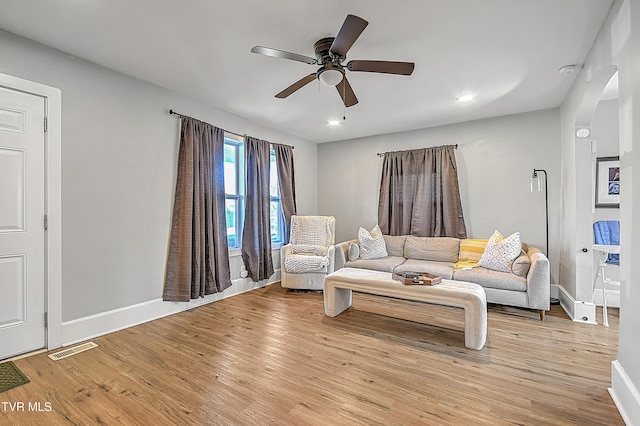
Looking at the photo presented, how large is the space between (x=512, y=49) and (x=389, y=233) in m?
3.12

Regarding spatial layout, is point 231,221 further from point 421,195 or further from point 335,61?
point 421,195

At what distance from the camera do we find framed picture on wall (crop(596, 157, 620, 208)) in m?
3.66

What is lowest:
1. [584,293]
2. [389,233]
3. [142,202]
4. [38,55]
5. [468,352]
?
[468,352]

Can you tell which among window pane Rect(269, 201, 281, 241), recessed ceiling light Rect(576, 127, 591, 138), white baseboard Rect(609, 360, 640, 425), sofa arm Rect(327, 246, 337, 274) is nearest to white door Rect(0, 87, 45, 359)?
window pane Rect(269, 201, 281, 241)

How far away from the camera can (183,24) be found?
7.28ft

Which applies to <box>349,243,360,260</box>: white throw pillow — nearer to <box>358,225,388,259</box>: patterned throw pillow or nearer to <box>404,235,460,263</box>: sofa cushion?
<box>358,225,388,259</box>: patterned throw pillow

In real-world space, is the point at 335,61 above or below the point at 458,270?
above

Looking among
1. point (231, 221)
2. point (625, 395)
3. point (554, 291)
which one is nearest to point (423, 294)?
point (625, 395)

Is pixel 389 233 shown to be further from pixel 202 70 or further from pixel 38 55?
pixel 38 55

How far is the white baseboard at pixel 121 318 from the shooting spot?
266cm

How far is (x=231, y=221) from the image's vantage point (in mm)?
4418

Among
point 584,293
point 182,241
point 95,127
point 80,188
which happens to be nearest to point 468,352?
point 584,293

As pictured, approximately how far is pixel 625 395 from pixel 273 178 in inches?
180

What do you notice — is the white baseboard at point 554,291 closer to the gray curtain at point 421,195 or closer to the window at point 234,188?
the gray curtain at point 421,195
